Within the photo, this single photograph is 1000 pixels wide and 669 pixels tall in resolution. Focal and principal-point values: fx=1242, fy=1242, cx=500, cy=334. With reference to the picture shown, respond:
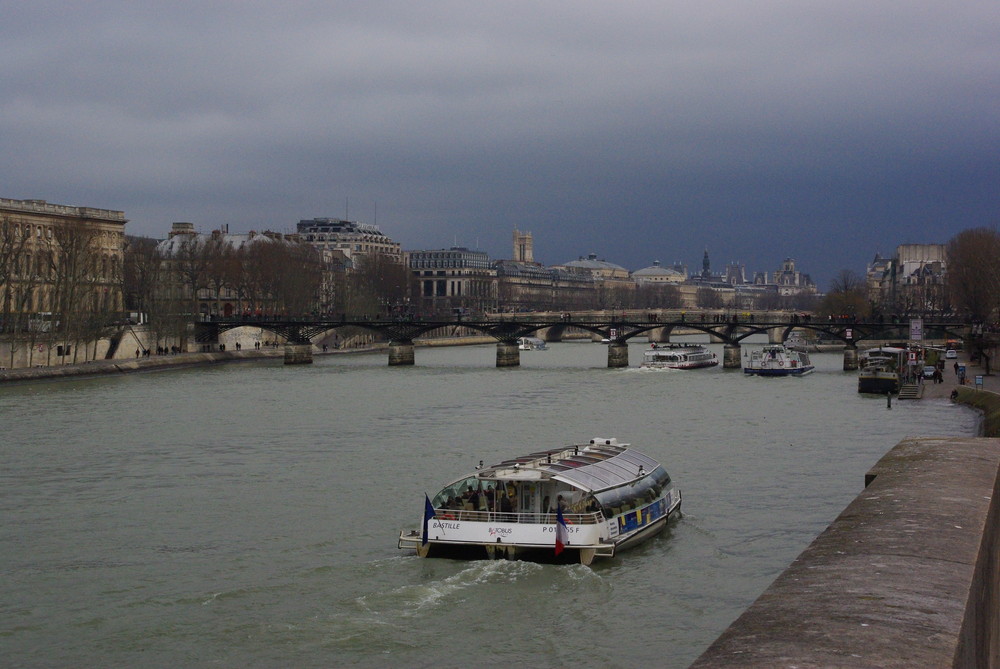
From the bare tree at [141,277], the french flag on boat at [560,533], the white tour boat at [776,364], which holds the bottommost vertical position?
the french flag on boat at [560,533]

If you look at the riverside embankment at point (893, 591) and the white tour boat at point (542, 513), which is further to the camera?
the white tour boat at point (542, 513)

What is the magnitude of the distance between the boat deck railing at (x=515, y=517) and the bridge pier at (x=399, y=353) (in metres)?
58.5

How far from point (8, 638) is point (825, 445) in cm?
2453

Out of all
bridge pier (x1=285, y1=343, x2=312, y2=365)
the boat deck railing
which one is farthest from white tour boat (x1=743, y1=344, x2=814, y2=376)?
the boat deck railing

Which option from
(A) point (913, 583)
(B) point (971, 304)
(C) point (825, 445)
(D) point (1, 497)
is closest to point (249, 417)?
(D) point (1, 497)

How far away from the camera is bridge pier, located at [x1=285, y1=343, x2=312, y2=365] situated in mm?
79944

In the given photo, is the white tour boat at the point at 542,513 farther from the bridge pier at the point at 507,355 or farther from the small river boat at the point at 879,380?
the bridge pier at the point at 507,355

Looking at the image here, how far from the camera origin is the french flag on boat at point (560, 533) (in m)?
19.7

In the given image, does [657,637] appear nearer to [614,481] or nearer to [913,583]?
[614,481]

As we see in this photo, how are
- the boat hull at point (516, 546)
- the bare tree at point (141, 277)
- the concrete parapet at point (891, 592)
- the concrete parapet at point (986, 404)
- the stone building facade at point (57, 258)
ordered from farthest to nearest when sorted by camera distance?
the bare tree at point (141, 277) < the stone building facade at point (57, 258) < the concrete parapet at point (986, 404) < the boat hull at point (516, 546) < the concrete parapet at point (891, 592)

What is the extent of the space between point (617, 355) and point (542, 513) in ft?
193

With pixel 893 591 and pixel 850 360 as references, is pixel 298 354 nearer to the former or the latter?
pixel 850 360

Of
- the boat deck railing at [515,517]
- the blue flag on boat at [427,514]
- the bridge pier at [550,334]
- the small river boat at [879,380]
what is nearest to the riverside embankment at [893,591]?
the boat deck railing at [515,517]

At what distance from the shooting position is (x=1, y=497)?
26625 mm
